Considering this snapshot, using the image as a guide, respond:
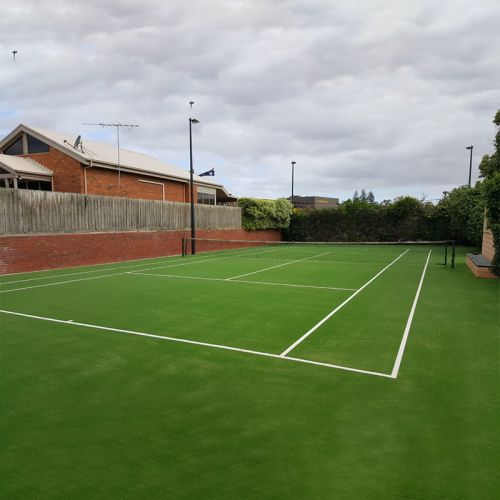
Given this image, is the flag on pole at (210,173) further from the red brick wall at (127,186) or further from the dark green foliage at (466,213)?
the dark green foliage at (466,213)

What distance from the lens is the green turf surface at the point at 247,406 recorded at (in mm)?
3273

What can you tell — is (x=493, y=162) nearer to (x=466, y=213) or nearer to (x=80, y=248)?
(x=466, y=213)

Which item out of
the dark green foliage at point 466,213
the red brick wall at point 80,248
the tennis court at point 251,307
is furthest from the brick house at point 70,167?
the dark green foliage at point 466,213

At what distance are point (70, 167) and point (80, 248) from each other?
7.03 metres

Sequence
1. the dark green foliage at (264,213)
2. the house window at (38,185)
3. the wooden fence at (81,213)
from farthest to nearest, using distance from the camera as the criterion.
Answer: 1. the dark green foliage at (264,213)
2. the house window at (38,185)
3. the wooden fence at (81,213)

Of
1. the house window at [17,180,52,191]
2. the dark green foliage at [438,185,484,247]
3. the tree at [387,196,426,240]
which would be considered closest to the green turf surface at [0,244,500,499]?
the house window at [17,180,52,191]

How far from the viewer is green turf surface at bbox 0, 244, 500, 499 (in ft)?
10.7

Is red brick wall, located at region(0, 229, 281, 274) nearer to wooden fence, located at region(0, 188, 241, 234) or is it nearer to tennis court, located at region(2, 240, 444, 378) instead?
wooden fence, located at region(0, 188, 241, 234)

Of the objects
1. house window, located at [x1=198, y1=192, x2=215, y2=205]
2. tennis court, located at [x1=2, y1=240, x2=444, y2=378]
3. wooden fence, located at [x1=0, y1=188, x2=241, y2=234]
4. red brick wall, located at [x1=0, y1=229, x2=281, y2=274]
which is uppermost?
house window, located at [x1=198, y1=192, x2=215, y2=205]

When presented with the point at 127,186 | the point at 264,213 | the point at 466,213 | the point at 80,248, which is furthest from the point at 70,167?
the point at 466,213

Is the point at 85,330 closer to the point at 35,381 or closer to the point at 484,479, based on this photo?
the point at 35,381

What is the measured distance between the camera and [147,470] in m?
3.40

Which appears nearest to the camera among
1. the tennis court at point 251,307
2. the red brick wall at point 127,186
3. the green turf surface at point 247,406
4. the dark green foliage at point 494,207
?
the green turf surface at point 247,406

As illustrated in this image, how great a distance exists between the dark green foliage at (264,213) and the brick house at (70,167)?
818cm
